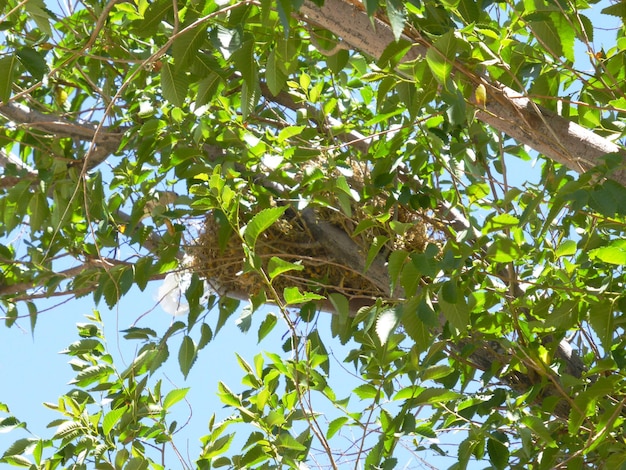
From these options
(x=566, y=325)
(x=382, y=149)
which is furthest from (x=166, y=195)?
(x=566, y=325)

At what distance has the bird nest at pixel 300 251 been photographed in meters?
1.89

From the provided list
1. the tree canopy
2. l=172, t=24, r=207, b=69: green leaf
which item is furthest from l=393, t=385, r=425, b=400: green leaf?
l=172, t=24, r=207, b=69: green leaf

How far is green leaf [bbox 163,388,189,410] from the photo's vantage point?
5.24 ft

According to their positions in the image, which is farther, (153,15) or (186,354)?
(186,354)

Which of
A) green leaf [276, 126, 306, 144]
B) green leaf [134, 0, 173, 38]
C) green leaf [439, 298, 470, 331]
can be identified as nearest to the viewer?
green leaf [134, 0, 173, 38]

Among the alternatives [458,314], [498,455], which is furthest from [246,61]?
[498,455]

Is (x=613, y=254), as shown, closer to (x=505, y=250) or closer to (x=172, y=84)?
(x=505, y=250)

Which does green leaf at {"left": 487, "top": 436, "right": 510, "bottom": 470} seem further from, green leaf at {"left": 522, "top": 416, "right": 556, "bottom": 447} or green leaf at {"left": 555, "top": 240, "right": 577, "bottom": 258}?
green leaf at {"left": 555, "top": 240, "right": 577, "bottom": 258}

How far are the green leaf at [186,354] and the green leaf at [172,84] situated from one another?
21.2 inches

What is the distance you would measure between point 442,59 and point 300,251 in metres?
0.87

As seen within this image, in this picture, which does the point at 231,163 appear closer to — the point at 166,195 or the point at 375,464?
the point at 166,195

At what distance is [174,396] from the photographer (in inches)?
63.4

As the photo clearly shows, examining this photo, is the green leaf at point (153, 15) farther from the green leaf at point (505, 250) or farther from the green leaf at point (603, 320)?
the green leaf at point (603, 320)

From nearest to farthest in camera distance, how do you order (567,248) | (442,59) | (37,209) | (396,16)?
1. (396,16)
2. (442,59)
3. (567,248)
4. (37,209)
